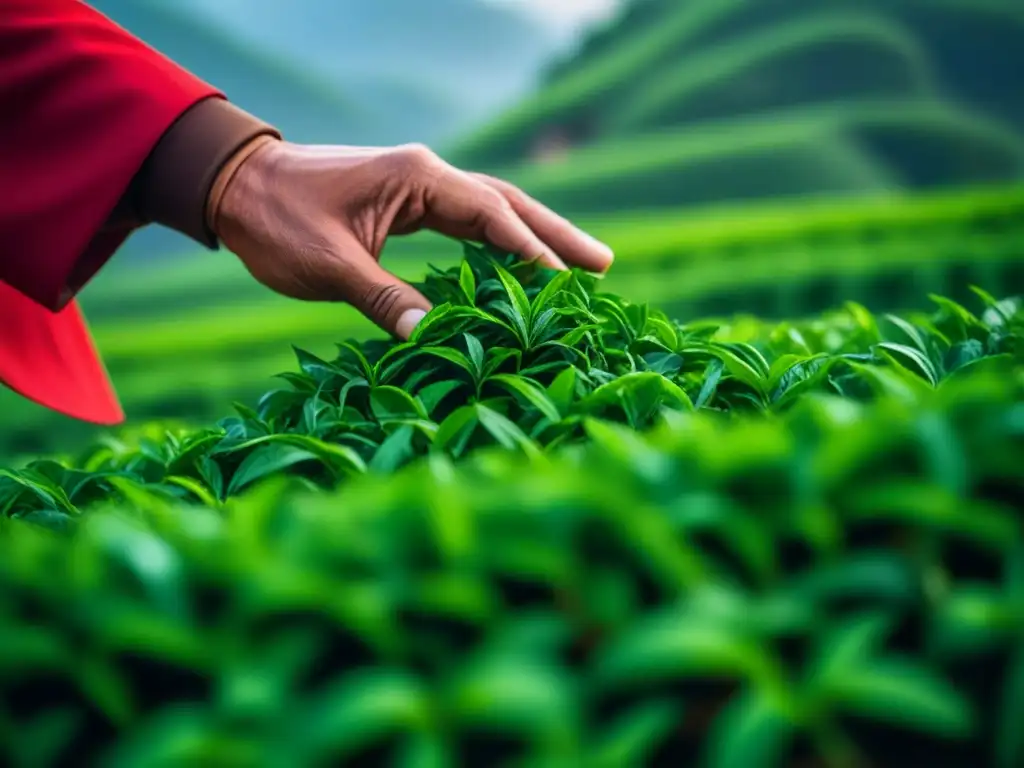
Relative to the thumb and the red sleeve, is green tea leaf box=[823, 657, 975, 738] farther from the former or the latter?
the red sleeve

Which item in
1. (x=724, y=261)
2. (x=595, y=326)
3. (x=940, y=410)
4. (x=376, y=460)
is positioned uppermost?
(x=940, y=410)

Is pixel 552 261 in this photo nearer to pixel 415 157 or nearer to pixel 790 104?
pixel 415 157

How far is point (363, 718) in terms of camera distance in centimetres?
63

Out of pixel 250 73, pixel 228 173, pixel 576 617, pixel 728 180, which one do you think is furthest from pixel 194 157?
pixel 250 73

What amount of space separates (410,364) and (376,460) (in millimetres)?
319

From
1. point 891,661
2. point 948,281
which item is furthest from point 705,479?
Result: point 948,281

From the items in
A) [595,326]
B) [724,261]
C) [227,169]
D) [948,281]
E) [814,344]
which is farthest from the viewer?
[724,261]

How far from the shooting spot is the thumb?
1457 millimetres

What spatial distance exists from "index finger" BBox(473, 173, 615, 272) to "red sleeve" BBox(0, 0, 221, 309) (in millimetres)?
560

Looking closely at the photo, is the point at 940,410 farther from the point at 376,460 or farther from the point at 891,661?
the point at 376,460

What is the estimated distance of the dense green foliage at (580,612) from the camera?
65 cm

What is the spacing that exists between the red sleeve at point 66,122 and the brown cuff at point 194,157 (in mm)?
23

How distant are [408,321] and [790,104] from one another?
71.2ft

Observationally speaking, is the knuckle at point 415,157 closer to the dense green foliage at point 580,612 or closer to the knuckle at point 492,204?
the knuckle at point 492,204
